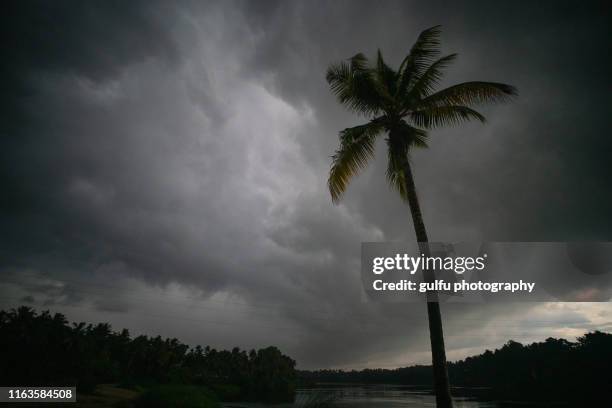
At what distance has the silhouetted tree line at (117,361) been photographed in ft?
74.3

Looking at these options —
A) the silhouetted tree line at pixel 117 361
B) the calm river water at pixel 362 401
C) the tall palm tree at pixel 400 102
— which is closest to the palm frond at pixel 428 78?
the tall palm tree at pixel 400 102

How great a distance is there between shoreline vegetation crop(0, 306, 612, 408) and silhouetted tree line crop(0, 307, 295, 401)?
0.07 meters

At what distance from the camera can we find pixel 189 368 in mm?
84500

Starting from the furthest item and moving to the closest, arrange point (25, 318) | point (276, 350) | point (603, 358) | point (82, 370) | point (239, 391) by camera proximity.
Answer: point (276, 350)
point (239, 391)
point (603, 358)
point (25, 318)
point (82, 370)

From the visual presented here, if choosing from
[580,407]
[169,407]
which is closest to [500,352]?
[580,407]

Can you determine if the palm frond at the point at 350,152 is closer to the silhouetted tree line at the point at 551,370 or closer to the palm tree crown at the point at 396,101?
the palm tree crown at the point at 396,101

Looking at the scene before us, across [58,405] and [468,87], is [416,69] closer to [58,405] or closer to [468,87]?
[468,87]

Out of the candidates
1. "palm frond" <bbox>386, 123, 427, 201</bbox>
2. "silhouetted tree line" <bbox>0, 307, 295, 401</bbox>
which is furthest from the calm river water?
"silhouetted tree line" <bbox>0, 307, 295, 401</bbox>

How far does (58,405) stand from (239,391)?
8567 centimetres

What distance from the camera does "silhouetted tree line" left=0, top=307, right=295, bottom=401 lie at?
2266 cm

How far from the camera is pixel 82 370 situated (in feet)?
83.8

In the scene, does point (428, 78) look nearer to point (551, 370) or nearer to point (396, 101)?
point (396, 101)

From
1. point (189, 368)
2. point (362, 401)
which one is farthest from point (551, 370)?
point (189, 368)

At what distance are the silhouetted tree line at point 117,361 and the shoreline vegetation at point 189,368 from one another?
75 millimetres
